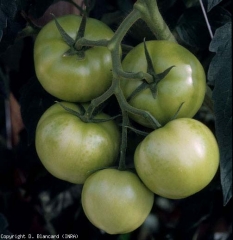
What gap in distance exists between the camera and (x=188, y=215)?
109 centimetres

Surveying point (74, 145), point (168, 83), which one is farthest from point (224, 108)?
point (74, 145)

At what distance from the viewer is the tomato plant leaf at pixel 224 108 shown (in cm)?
72

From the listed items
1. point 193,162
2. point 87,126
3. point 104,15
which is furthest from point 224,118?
point 104,15

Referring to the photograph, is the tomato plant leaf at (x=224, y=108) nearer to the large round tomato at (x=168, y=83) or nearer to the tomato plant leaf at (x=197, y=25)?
the large round tomato at (x=168, y=83)

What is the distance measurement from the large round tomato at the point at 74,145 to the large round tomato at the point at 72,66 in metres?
0.03

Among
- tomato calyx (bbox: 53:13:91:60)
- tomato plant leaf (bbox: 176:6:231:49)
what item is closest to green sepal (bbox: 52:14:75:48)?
tomato calyx (bbox: 53:13:91:60)

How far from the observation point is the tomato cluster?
0.70m

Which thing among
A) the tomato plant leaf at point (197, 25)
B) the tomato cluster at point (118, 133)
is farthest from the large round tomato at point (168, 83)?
the tomato plant leaf at point (197, 25)

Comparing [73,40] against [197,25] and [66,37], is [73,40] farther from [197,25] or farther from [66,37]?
[197,25]

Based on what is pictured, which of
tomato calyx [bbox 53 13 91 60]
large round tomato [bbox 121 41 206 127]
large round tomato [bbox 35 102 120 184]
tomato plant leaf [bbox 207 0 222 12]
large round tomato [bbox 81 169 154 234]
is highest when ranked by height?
tomato plant leaf [bbox 207 0 222 12]

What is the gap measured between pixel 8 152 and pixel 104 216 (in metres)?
0.50

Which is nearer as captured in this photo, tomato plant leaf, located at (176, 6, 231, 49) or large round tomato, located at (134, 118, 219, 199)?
large round tomato, located at (134, 118, 219, 199)

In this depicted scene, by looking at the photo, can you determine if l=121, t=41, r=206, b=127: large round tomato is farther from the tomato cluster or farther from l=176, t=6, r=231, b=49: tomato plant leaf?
l=176, t=6, r=231, b=49: tomato plant leaf

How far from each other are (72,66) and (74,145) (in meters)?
0.10
